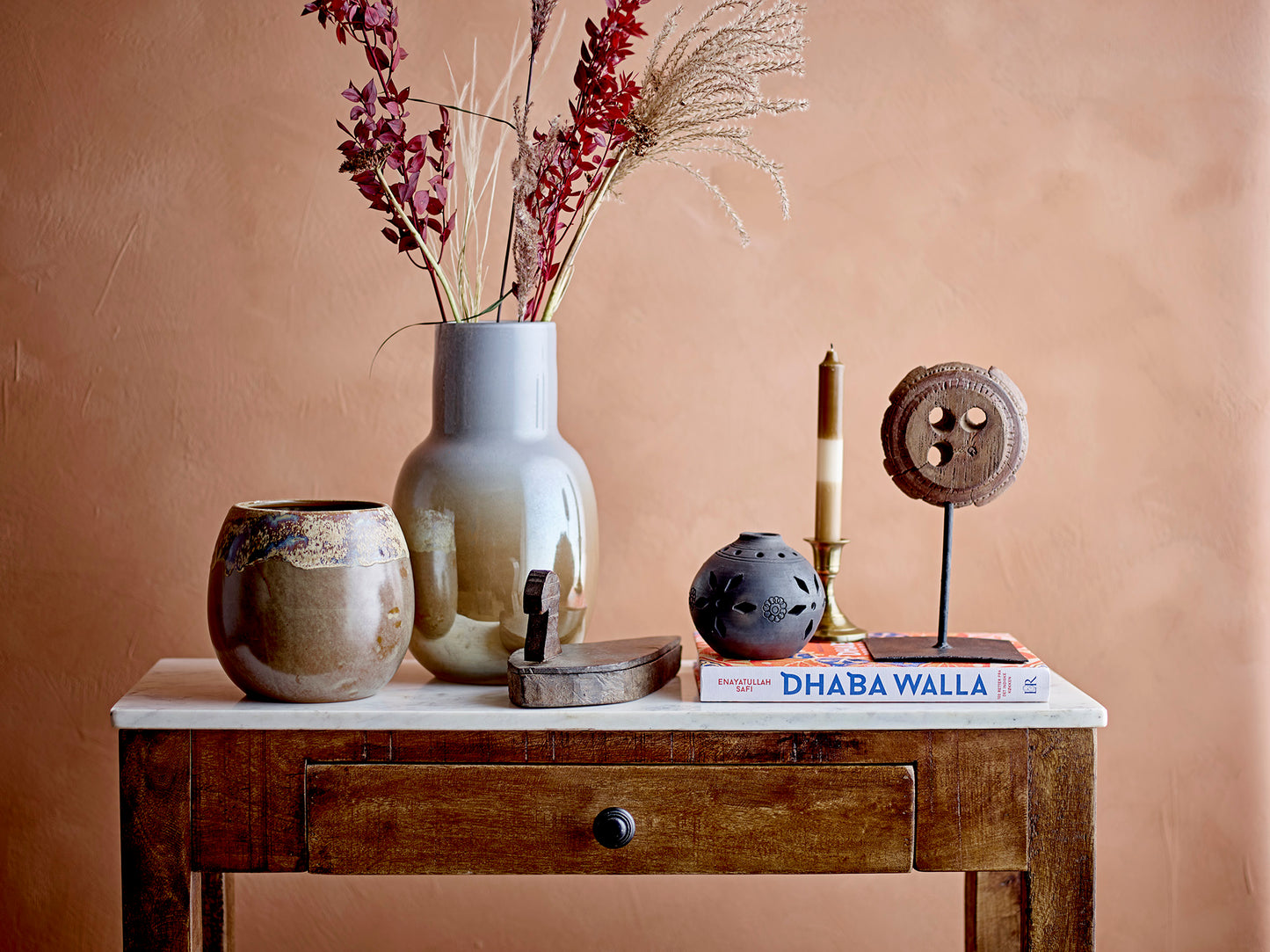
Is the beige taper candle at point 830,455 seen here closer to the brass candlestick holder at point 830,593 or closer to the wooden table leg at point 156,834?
the brass candlestick holder at point 830,593

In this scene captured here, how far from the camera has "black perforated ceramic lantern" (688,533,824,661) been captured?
1.03 m

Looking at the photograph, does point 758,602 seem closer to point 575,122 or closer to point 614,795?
point 614,795

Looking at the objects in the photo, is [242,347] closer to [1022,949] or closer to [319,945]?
[319,945]

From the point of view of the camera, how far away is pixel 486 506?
1.09 meters

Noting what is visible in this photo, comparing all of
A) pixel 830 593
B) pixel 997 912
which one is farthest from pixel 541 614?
pixel 997 912

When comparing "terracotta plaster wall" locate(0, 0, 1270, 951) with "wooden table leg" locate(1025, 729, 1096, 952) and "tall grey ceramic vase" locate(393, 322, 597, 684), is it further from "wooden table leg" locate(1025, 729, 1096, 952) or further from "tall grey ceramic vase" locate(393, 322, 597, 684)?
"wooden table leg" locate(1025, 729, 1096, 952)

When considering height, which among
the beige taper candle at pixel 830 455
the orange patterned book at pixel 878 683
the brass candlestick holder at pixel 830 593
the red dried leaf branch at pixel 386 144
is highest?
the red dried leaf branch at pixel 386 144

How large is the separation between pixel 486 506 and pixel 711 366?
18.8 inches

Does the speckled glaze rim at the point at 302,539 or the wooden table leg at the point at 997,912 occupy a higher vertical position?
the speckled glaze rim at the point at 302,539

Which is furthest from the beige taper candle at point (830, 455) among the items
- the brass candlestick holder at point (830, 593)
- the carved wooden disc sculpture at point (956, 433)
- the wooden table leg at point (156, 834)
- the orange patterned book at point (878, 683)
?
the wooden table leg at point (156, 834)

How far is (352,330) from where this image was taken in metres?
1.45

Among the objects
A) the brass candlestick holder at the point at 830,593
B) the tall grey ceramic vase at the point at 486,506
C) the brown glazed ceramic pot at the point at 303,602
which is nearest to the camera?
the brown glazed ceramic pot at the point at 303,602

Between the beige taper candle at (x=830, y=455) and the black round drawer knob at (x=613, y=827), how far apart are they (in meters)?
0.37

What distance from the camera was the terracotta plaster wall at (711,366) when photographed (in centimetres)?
142
